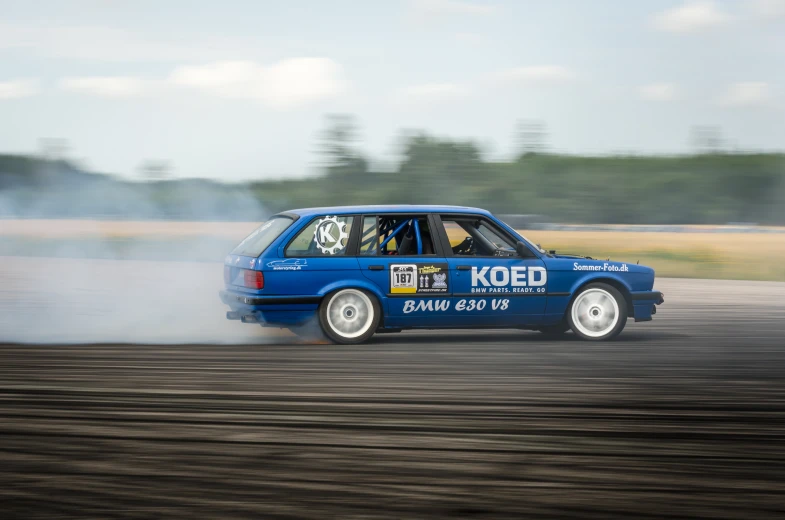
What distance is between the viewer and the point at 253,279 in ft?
32.9

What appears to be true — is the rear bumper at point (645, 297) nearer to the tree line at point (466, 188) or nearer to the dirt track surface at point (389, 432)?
the dirt track surface at point (389, 432)

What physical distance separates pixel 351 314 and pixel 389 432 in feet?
14.2

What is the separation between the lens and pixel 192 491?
15.1ft

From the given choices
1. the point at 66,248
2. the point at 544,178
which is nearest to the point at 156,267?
the point at 66,248

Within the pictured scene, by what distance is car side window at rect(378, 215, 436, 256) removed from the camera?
10398 mm

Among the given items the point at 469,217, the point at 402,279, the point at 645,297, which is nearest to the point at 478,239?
the point at 469,217

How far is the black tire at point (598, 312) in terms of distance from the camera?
35.0 ft

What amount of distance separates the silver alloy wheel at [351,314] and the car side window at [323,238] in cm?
48

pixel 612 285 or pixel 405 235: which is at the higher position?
pixel 405 235

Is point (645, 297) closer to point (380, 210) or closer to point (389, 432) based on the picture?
point (380, 210)

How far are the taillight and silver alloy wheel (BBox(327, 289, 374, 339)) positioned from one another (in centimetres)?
78

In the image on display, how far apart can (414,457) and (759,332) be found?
7.95 metres

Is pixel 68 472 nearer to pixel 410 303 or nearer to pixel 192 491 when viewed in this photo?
pixel 192 491

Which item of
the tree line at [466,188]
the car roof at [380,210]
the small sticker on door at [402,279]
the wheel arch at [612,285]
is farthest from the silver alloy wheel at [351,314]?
the tree line at [466,188]
